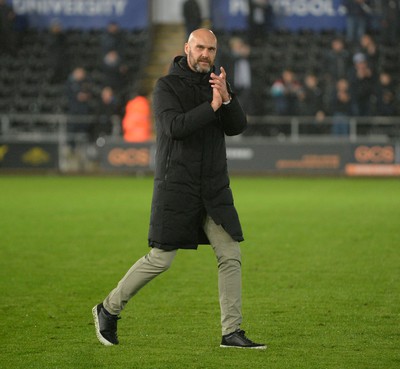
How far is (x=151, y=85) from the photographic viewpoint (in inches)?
1283

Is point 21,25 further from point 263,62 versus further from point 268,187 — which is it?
point 268,187

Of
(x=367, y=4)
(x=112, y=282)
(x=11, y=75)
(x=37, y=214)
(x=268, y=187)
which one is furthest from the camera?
(x=11, y=75)

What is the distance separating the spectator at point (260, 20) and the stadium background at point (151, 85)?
24 cm

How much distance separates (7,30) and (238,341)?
26673 millimetres

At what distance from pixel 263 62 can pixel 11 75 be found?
24.8ft

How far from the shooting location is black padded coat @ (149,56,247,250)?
22.6ft

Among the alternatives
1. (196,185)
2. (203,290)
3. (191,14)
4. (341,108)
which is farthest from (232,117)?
(191,14)

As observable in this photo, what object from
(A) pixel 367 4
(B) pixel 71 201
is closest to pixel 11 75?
(A) pixel 367 4

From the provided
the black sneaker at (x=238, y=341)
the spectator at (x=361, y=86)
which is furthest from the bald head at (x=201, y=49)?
the spectator at (x=361, y=86)

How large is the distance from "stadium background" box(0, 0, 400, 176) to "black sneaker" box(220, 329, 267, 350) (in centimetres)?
2042

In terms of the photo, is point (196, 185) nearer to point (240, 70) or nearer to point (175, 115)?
point (175, 115)

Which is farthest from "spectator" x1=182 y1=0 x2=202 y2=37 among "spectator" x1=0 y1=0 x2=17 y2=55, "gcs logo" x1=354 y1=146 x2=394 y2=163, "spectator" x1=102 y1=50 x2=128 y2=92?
"gcs logo" x1=354 y1=146 x2=394 y2=163

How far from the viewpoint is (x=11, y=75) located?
3331 cm

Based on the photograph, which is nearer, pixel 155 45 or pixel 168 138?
pixel 168 138
